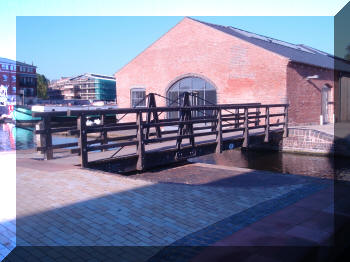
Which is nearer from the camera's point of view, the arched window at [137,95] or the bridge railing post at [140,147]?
the bridge railing post at [140,147]

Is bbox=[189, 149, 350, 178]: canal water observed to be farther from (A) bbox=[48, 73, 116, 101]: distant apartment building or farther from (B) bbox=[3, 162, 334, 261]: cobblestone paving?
(A) bbox=[48, 73, 116, 101]: distant apartment building

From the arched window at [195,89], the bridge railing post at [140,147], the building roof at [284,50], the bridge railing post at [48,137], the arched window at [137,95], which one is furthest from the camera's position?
the arched window at [137,95]

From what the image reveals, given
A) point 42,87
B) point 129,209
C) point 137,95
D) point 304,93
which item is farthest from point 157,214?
point 42,87

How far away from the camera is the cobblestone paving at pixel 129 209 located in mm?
3795

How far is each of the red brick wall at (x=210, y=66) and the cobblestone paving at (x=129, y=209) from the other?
12.0 metres

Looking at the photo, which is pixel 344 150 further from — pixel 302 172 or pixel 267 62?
pixel 267 62

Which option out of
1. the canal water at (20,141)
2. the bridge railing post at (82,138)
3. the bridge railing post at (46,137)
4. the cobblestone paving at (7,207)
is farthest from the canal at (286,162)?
the bridge railing post at (82,138)

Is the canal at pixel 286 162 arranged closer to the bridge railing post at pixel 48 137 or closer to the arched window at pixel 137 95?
the bridge railing post at pixel 48 137

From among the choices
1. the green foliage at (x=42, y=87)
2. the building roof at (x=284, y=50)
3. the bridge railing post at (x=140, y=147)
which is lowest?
the bridge railing post at (x=140, y=147)

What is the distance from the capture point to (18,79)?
55.7 meters

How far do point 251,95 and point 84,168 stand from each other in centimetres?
1343

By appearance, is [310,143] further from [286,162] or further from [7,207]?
[7,207]

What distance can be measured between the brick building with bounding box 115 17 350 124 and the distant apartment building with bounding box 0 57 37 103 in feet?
110

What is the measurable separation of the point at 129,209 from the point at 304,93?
1631 centimetres
